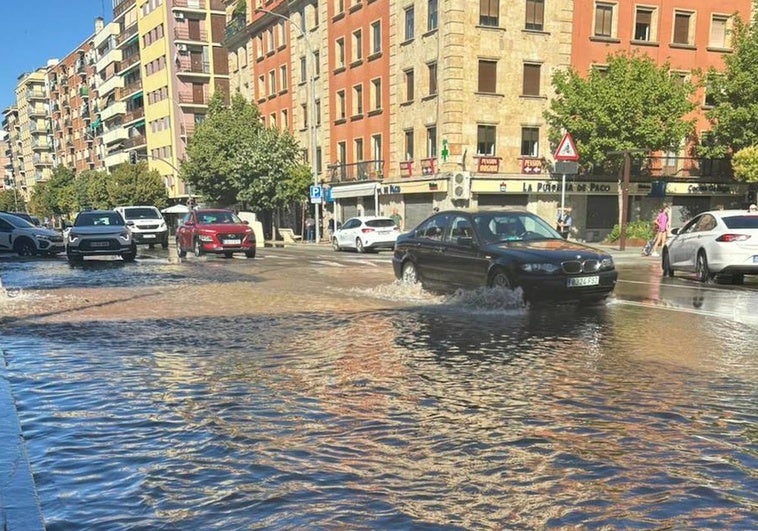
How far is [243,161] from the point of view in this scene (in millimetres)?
39469

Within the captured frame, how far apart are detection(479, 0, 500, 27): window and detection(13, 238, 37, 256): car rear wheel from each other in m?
22.3

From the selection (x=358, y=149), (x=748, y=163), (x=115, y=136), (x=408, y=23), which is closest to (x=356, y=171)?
(x=358, y=149)

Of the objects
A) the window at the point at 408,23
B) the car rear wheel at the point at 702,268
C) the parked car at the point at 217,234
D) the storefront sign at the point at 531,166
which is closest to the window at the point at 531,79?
the storefront sign at the point at 531,166

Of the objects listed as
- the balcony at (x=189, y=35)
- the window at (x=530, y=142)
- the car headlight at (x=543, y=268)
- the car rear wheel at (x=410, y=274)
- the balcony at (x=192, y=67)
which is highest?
the balcony at (x=189, y=35)

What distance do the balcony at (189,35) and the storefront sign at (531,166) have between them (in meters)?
46.9

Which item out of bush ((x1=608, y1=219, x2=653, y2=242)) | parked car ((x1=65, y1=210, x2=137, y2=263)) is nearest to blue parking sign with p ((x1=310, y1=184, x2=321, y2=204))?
bush ((x1=608, y1=219, x2=653, y2=242))

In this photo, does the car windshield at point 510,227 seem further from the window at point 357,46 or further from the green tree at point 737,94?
the window at point 357,46

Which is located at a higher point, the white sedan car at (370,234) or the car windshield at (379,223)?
the car windshield at (379,223)

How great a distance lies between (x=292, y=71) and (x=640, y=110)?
2652 centimetres

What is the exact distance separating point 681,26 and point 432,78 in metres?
14.2

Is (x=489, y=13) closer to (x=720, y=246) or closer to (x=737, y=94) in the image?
(x=737, y=94)

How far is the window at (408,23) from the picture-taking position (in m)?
33.8

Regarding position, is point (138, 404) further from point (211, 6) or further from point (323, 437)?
point (211, 6)

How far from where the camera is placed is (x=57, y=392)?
531 centimetres
